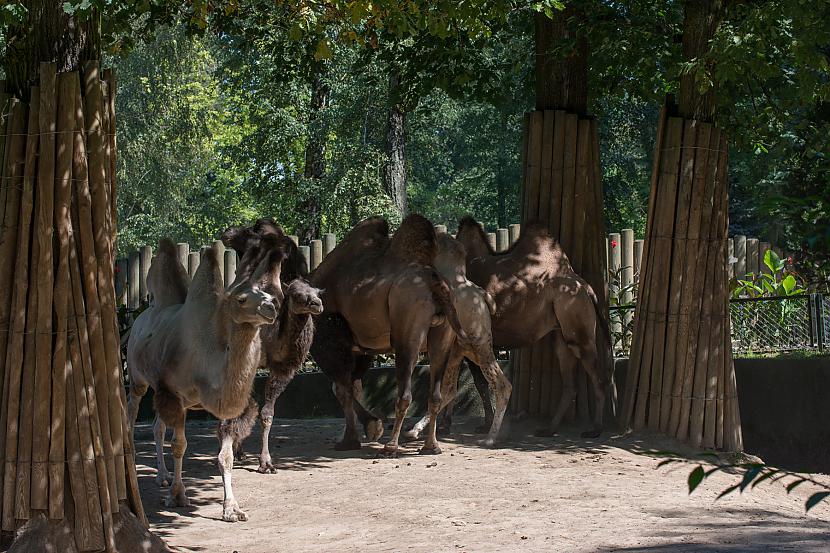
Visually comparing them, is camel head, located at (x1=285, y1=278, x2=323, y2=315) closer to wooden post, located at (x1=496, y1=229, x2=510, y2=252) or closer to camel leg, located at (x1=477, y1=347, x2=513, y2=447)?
camel leg, located at (x1=477, y1=347, x2=513, y2=447)

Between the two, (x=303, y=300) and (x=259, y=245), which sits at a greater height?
(x=259, y=245)

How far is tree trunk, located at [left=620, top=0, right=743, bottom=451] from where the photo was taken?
1122cm

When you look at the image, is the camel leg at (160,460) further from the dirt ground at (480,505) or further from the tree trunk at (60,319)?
the tree trunk at (60,319)

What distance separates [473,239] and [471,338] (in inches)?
74.5

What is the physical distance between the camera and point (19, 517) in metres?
6.71

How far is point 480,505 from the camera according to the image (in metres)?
8.73

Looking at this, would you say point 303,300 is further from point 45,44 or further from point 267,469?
point 45,44

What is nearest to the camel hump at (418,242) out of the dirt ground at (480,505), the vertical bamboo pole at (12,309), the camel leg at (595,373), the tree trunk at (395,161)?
the dirt ground at (480,505)

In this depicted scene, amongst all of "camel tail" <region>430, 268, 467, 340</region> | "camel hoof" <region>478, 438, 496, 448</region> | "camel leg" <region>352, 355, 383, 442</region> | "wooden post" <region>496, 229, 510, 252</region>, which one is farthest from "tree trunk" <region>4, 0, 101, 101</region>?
"wooden post" <region>496, 229, 510, 252</region>

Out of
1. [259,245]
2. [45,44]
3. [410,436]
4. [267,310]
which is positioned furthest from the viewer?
[410,436]

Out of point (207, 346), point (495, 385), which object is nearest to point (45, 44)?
point (207, 346)

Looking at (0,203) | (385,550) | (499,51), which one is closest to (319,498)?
(385,550)

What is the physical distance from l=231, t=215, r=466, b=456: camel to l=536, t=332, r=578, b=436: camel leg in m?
1.48

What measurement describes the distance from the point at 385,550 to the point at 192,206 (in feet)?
106
